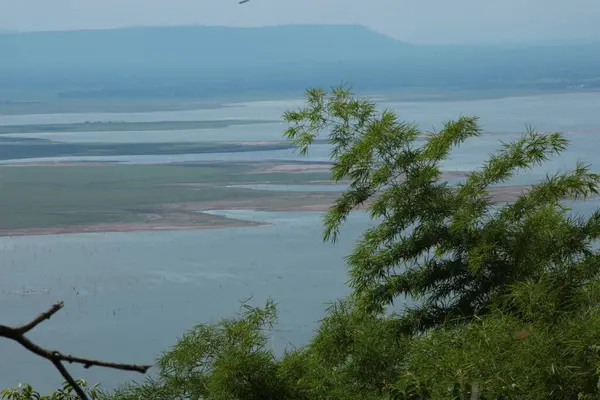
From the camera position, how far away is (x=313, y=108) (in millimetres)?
4328

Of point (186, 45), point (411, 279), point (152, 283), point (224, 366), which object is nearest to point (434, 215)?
point (411, 279)

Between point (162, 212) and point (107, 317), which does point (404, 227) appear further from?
point (162, 212)

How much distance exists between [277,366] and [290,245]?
8.66 meters

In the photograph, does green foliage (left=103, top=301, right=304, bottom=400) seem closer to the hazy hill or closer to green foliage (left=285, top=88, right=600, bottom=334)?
green foliage (left=285, top=88, right=600, bottom=334)

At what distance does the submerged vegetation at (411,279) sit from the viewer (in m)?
2.91

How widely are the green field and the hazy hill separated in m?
10.7

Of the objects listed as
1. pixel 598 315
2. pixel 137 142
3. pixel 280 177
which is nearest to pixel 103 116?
pixel 137 142

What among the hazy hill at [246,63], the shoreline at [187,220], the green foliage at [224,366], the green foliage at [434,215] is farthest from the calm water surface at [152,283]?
the hazy hill at [246,63]

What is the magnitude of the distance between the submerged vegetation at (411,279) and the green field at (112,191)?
9.11 metres

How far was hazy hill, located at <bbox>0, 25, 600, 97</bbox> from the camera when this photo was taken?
29.2m

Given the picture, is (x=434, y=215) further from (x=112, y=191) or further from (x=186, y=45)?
(x=186, y=45)

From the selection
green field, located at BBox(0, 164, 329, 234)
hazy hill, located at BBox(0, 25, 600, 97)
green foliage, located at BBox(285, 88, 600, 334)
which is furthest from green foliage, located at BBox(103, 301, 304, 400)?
hazy hill, located at BBox(0, 25, 600, 97)

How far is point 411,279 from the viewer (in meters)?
4.33

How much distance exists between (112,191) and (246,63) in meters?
26.0
